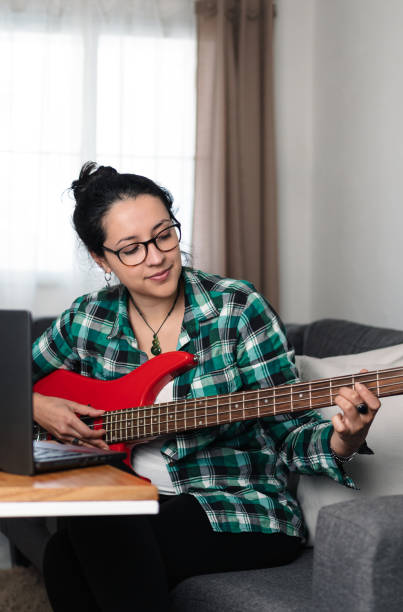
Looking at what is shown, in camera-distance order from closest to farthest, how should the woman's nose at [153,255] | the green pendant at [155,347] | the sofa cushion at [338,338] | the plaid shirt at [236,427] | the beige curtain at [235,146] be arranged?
the plaid shirt at [236,427] < the woman's nose at [153,255] < the green pendant at [155,347] < the sofa cushion at [338,338] < the beige curtain at [235,146]

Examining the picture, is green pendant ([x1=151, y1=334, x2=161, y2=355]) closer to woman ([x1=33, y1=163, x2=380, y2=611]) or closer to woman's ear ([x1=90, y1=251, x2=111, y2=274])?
woman ([x1=33, y1=163, x2=380, y2=611])

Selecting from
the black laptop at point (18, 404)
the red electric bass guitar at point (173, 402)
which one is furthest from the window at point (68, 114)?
the black laptop at point (18, 404)

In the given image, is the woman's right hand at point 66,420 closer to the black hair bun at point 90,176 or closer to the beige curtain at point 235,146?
the black hair bun at point 90,176

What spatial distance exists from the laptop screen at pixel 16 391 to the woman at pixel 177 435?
28 centimetres

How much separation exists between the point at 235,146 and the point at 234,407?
219 centimetres

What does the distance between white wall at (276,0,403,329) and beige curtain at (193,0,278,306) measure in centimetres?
12

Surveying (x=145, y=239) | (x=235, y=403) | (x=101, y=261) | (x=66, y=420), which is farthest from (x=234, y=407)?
(x=101, y=261)

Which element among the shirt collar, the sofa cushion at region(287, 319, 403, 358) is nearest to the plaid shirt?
the shirt collar

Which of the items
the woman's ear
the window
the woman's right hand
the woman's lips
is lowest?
the woman's right hand

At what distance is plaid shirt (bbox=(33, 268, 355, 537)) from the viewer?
1296mm

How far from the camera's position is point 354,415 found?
1070mm

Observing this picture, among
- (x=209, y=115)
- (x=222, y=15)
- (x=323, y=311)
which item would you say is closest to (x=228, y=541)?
(x=323, y=311)

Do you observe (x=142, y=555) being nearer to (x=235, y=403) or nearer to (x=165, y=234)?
(x=235, y=403)

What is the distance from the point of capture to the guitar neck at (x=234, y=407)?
106 centimetres
